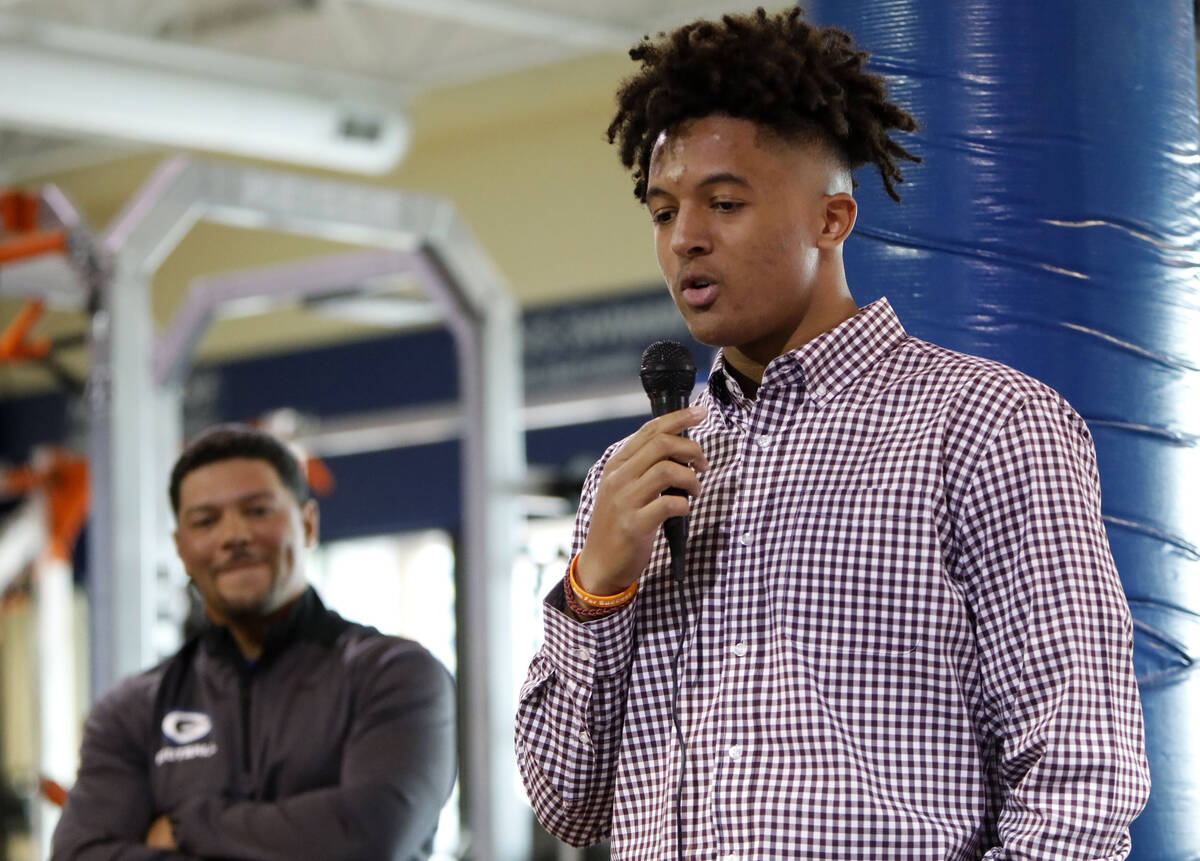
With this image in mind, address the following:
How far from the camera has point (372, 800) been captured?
2.45 metres

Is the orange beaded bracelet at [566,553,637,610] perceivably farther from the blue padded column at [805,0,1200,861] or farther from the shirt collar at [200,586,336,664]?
the shirt collar at [200,586,336,664]

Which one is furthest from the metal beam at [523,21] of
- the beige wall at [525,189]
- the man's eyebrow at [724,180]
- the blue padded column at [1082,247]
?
the man's eyebrow at [724,180]

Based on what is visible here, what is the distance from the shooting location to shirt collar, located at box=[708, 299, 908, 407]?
1425 mm

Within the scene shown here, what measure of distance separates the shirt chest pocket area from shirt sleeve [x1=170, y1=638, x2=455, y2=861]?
1.25 m

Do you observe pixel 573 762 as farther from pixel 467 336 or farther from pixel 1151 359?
pixel 467 336

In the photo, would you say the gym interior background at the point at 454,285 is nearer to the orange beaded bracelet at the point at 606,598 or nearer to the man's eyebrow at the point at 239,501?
the orange beaded bracelet at the point at 606,598

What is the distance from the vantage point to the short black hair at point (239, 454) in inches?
109

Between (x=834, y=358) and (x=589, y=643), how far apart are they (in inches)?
12.9

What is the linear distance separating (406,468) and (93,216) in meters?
3.42

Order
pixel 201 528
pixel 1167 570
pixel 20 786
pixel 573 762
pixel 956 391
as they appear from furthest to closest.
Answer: pixel 20 786 → pixel 201 528 → pixel 1167 570 → pixel 573 762 → pixel 956 391

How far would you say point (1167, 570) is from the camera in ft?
5.90

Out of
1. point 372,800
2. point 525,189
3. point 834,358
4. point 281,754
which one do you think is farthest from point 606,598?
point 525,189

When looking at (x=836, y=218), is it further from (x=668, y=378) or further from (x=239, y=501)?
(x=239, y=501)

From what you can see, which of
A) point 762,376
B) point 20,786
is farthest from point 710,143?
point 20,786
